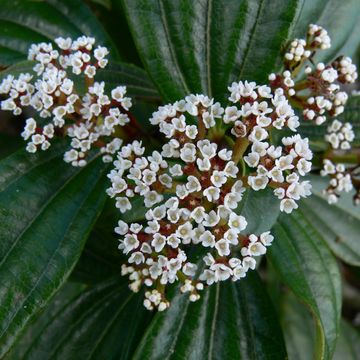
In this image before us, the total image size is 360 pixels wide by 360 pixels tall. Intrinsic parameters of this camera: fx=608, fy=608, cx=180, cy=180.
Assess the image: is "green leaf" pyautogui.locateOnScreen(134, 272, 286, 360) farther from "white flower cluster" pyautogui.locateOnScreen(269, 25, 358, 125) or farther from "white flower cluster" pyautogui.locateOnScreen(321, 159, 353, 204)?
"white flower cluster" pyautogui.locateOnScreen(269, 25, 358, 125)

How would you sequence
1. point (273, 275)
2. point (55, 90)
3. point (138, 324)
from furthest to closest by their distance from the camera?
point (273, 275) < point (138, 324) < point (55, 90)

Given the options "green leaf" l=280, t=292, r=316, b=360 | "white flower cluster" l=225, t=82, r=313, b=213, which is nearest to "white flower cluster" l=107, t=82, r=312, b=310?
"white flower cluster" l=225, t=82, r=313, b=213

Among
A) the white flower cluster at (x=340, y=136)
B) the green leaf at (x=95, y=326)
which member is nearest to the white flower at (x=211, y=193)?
the white flower cluster at (x=340, y=136)

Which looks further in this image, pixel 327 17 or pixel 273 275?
pixel 273 275

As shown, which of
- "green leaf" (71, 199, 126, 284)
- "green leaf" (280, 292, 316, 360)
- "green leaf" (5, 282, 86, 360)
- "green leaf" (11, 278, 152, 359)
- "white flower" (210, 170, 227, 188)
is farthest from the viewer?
"green leaf" (280, 292, 316, 360)

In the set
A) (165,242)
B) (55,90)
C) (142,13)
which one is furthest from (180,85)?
(165,242)

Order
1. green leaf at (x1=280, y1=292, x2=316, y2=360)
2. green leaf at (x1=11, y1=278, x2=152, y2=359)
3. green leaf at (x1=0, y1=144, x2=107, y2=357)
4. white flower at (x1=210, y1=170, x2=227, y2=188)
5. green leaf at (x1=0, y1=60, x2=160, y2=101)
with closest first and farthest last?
white flower at (x1=210, y1=170, x2=227, y2=188) < green leaf at (x1=0, y1=144, x2=107, y2=357) < green leaf at (x1=0, y1=60, x2=160, y2=101) < green leaf at (x1=11, y1=278, x2=152, y2=359) < green leaf at (x1=280, y1=292, x2=316, y2=360)

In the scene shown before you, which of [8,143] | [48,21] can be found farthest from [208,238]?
[8,143]

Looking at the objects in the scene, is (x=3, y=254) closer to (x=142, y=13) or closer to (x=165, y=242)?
(x=165, y=242)
